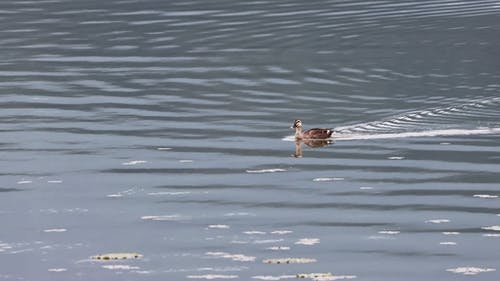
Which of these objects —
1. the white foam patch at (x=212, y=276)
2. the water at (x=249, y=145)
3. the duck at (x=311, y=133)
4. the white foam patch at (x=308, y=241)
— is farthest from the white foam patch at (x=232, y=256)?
the duck at (x=311, y=133)

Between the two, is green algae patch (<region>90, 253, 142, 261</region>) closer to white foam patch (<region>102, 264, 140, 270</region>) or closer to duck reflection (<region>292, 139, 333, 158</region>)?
white foam patch (<region>102, 264, 140, 270</region>)

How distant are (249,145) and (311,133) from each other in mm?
1578

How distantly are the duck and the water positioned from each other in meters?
0.34

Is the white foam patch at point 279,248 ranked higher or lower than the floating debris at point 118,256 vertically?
higher

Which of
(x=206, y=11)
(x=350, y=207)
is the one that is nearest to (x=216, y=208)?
(x=350, y=207)

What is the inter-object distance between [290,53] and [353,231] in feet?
90.0

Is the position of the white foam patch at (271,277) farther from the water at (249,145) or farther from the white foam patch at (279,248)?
the white foam patch at (279,248)

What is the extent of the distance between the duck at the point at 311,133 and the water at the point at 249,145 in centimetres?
34

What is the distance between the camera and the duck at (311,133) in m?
40.2

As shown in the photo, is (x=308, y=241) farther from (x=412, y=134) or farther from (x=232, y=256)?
(x=412, y=134)

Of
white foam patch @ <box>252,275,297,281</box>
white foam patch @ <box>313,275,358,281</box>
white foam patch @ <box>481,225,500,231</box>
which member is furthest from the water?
white foam patch @ <box>252,275,297,281</box>

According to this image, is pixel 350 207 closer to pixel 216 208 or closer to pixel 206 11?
pixel 216 208

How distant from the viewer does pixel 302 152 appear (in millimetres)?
39469

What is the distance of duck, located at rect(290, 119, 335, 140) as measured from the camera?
4019 centimetres
